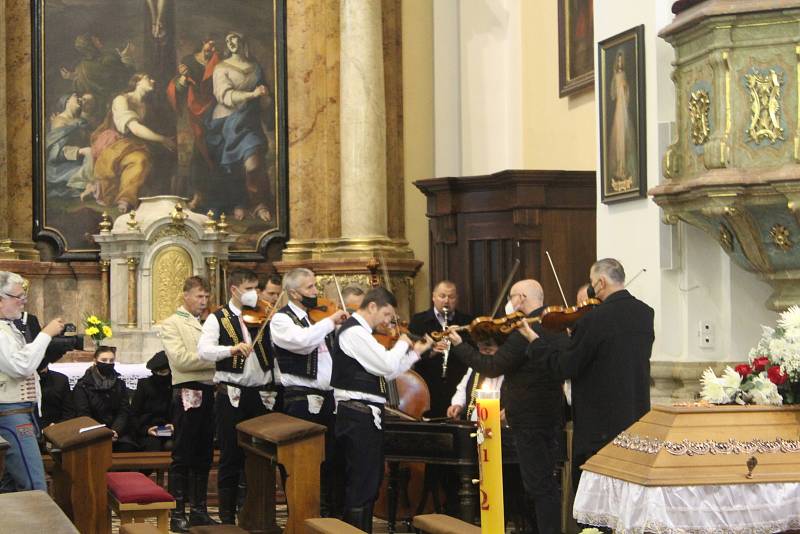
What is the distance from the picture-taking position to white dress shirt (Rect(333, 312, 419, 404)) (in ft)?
26.6

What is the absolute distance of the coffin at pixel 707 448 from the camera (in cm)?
526

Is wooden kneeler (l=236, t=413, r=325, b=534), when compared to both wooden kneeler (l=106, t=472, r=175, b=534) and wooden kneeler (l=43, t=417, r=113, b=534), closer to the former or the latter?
wooden kneeler (l=106, t=472, r=175, b=534)

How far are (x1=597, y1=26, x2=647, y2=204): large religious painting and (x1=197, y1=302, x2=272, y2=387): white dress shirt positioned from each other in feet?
8.67

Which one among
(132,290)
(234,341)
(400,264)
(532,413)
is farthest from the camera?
(400,264)

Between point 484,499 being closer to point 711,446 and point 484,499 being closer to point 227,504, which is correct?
point 711,446

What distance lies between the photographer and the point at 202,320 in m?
10.4

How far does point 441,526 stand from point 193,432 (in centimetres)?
448

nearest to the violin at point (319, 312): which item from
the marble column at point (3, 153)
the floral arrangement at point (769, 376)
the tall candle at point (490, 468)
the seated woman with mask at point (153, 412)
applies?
the seated woman with mask at point (153, 412)

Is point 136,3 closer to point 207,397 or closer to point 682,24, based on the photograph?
point 207,397

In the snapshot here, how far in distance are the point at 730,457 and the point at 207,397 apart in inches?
197

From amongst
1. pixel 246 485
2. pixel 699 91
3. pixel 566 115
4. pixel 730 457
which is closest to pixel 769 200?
pixel 699 91

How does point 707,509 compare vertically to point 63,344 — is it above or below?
below

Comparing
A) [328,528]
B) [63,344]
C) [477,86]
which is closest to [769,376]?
[328,528]

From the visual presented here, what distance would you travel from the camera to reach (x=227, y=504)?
31.0 feet
